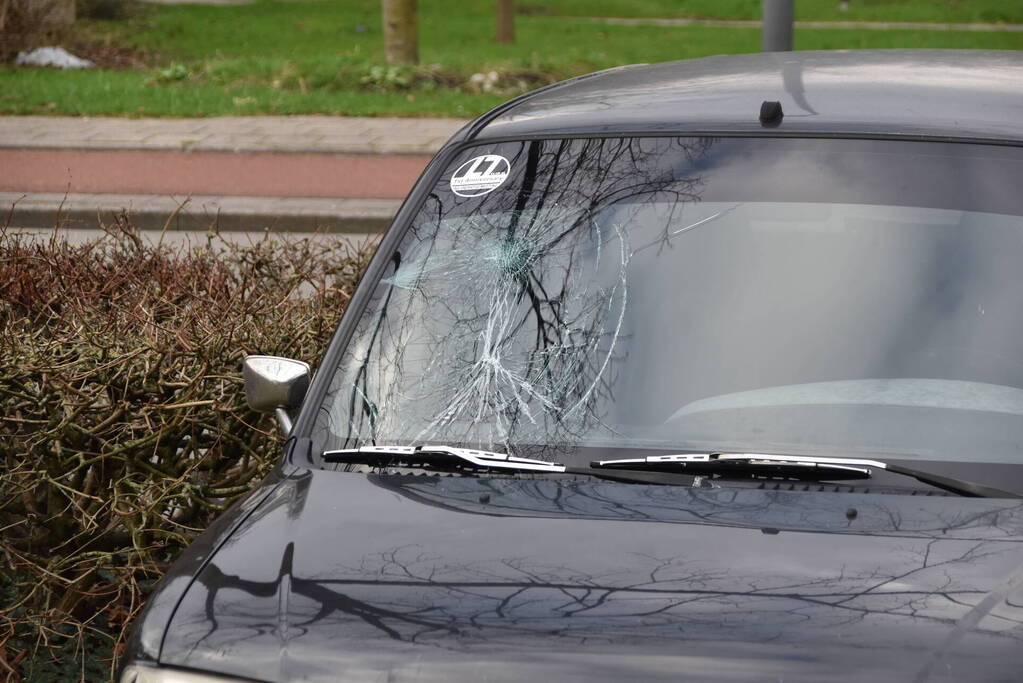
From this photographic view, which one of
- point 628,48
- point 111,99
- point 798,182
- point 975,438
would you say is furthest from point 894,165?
point 628,48

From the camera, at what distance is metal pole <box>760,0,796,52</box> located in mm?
8508

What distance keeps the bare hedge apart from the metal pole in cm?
525

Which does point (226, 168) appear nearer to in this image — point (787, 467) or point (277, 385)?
point (277, 385)

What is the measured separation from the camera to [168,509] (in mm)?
3881

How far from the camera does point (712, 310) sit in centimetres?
270

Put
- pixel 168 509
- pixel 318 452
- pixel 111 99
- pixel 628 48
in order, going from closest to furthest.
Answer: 1. pixel 318 452
2. pixel 168 509
3. pixel 111 99
4. pixel 628 48

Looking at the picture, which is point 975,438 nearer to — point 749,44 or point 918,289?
point 918,289

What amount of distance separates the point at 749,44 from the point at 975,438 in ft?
81.7

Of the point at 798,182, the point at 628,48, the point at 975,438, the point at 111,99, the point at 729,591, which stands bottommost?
the point at 729,591

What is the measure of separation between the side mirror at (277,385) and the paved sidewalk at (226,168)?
7.72m

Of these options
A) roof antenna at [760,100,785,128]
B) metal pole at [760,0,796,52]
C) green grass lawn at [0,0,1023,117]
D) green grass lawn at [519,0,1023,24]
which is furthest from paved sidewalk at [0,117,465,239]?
green grass lawn at [519,0,1023,24]

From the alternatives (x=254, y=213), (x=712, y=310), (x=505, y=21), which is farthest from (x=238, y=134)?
(x=505, y=21)

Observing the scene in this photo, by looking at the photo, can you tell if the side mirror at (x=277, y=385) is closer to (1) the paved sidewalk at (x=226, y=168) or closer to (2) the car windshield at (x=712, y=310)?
(2) the car windshield at (x=712, y=310)

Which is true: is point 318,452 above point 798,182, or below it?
below
